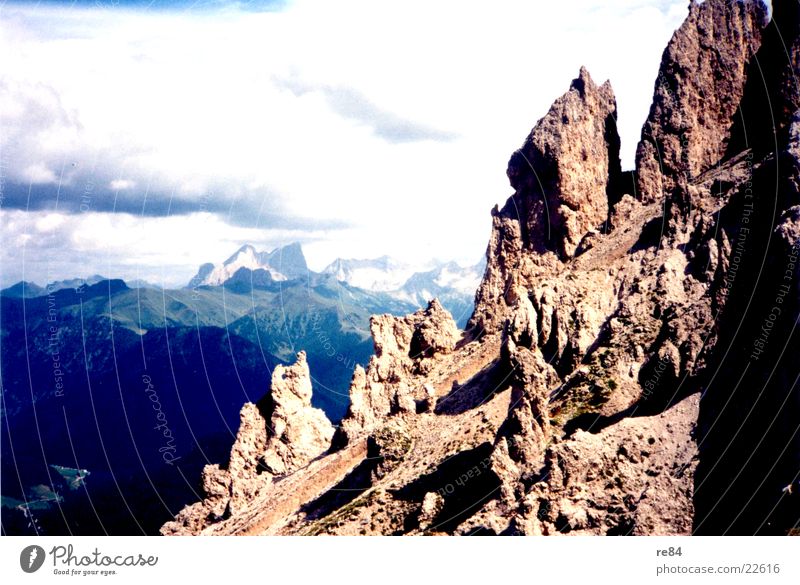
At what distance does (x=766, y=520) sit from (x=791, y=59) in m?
73.9

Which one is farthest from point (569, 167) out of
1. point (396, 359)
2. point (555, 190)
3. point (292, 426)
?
point (292, 426)

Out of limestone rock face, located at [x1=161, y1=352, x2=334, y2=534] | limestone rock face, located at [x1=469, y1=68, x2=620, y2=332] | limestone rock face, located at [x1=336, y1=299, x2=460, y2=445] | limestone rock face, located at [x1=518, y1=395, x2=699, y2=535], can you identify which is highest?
limestone rock face, located at [x1=469, y1=68, x2=620, y2=332]

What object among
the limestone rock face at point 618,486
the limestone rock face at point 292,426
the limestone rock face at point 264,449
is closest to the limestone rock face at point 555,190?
the limestone rock face at point 292,426

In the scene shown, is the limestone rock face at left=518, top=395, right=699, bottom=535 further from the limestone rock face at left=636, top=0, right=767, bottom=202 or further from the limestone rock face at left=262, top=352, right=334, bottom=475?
the limestone rock face at left=636, top=0, right=767, bottom=202

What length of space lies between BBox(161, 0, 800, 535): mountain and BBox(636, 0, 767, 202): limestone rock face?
0.93 ft

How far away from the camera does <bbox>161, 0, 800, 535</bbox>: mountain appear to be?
1626 inches

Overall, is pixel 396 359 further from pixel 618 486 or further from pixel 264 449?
pixel 618 486

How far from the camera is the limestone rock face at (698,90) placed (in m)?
108

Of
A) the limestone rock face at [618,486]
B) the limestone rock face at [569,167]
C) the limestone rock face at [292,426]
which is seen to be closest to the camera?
the limestone rock face at [618,486]

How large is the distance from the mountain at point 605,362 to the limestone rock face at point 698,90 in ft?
0.93

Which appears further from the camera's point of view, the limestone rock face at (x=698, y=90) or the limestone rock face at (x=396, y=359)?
the limestone rock face at (x=698, y=90)

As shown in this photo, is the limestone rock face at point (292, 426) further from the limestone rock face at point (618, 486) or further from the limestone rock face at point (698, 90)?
the limestone rock face at point (698, 90)

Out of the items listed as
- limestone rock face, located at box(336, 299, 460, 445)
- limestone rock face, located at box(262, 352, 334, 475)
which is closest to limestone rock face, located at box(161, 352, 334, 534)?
limestone rock face, located at box(262, 352, 334, 475)
